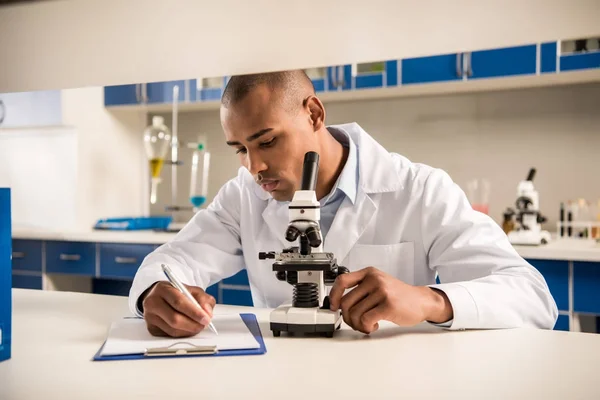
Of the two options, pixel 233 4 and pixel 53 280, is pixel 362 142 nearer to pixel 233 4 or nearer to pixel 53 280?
pixel 233 4

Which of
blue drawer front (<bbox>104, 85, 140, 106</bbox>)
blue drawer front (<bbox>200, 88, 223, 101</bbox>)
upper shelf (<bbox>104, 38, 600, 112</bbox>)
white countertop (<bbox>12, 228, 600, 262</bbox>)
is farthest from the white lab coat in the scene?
A: blue drawer front (<bbox>104, 85, 140, 106</bbox>)

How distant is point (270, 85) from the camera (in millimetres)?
1447

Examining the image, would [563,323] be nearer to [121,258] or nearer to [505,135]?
[505,135]

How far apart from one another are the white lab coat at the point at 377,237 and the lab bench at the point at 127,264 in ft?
3.95

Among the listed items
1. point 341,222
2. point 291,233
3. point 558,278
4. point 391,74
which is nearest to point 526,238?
point 558,278

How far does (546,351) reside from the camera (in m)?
0.87

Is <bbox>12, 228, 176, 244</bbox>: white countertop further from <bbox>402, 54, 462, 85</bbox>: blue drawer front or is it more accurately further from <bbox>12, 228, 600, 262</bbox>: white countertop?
<bbox>402, 54, 462, 85</bbox>: blue drawer front

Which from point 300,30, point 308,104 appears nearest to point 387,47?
point 300,30

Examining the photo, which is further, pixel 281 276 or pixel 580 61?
pixel 580 61

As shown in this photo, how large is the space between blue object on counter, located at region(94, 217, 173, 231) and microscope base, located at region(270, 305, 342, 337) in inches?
119

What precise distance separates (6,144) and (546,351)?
4.09 m

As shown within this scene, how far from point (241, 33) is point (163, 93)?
11.7 feet

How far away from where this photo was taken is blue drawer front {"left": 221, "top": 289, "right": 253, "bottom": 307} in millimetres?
3209

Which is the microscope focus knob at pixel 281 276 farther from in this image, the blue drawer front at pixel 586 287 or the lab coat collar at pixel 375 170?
the blue drawer front at pixel 586 287
